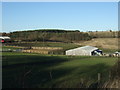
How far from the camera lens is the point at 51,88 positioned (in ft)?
16.1

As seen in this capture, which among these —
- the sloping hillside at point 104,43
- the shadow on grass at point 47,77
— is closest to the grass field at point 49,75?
the shadow on grass at point 47,77

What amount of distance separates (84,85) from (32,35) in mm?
90902

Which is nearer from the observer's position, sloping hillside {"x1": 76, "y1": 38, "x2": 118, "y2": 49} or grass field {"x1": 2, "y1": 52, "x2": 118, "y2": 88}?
grass field {"x1": 2, "y1": 52, "x2": 118, "y2": 88}

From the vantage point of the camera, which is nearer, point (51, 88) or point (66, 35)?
point (51, 88)

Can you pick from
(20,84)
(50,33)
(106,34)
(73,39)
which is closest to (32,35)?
(50,33)

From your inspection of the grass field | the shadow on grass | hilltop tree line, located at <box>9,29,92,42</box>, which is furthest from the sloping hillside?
the shadow on grass

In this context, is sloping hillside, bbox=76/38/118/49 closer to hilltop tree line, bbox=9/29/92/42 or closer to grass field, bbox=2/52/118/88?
hilltop tree line, bbox=9/29/92/42

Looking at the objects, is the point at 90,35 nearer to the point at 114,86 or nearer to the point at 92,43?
the point at 92,43

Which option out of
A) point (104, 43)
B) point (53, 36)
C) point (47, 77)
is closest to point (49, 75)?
point (47, 77)

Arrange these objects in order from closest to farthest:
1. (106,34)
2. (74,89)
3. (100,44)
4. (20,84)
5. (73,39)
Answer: (74,89)
(20,84)
(100,44)
(73,39)
(106,34)

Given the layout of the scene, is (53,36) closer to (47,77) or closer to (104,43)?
(104,43)

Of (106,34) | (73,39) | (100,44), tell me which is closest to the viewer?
(100,44)

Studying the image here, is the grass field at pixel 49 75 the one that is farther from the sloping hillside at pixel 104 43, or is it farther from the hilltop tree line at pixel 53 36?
the hilltop tree line at pixel 53 36

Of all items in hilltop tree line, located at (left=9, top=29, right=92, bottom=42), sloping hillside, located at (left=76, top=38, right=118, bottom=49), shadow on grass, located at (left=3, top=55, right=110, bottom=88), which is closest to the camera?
shadow on grass, located at (left=3, top=55, right=110, bottom=88)
